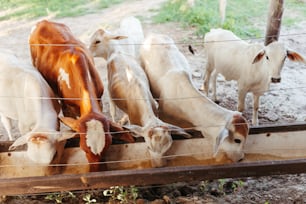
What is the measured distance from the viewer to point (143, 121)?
368 centimetres

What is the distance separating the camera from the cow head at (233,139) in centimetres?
331

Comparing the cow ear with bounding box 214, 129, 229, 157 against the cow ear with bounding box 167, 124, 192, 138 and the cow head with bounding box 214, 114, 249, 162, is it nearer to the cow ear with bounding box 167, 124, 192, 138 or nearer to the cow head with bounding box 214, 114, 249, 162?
the cow head with bounding box 214, 114, 249, 162

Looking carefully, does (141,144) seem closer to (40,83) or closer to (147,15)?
(40,83)

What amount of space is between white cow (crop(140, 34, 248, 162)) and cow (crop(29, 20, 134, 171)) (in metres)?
0.69

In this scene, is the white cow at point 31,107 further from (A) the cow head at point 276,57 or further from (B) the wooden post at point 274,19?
(B) the wooden post at point 274,19

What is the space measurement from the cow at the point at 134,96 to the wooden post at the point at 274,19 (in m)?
2.68

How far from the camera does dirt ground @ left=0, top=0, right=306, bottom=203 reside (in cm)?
354

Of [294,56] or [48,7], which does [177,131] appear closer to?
[294,56]

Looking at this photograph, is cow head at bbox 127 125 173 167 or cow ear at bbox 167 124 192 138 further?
cow ear at bbox 167 124 192 138

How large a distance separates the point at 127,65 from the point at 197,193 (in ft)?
5.82

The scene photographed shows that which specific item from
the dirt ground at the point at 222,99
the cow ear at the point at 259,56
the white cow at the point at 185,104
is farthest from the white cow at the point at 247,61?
the white cow at the point at 185,104

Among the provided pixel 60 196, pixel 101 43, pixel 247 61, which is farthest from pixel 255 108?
pixel 60 196

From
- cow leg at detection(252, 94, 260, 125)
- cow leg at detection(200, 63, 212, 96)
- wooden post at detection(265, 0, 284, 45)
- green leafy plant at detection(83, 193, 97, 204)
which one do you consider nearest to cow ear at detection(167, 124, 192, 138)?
green leafy plant at detection(83, 193, 97, 204)

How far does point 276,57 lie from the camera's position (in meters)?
4.41
